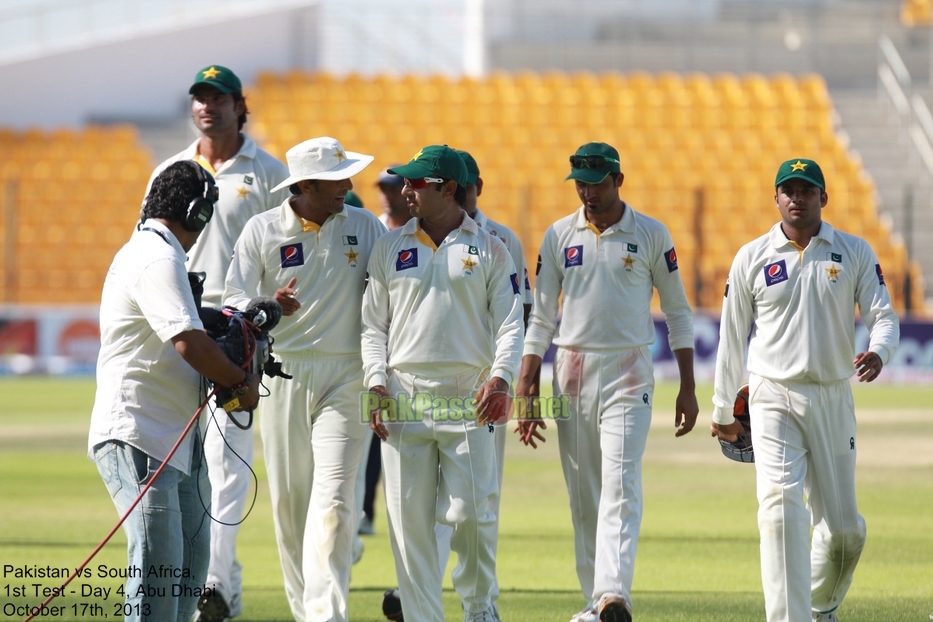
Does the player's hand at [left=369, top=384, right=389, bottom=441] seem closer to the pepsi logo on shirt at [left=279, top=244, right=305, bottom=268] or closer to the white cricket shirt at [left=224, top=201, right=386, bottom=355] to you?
the white cricket shirt at [left=224, top=201, right=386, bottom=355]

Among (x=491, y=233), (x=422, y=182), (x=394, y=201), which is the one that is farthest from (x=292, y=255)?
(x=394, y=201)

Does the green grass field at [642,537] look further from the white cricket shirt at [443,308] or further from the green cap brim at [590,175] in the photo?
the green cap brim at [590,175]

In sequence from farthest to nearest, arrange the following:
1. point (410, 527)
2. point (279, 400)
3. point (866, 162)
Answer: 1. point (866, 162)
2. point (279, 400)
3. point (410, 527)

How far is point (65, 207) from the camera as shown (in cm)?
2872

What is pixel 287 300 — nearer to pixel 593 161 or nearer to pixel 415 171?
pixel 415 171

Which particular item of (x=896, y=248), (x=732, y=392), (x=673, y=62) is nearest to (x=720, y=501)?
(x=732, y=392)

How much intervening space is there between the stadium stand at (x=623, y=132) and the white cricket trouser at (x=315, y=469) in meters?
20.3

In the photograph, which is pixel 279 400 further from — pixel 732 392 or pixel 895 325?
pixel 895 325

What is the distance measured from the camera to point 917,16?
33312mm

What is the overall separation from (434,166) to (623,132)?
81.1 ft

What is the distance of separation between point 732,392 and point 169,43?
29377 millimetres

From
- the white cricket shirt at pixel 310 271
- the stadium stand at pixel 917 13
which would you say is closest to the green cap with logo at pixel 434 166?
the white cricket shirt at pixel 310 271

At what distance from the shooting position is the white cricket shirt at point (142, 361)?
16.4ft

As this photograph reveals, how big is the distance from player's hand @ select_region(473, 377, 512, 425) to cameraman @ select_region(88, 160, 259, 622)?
1.09 m
